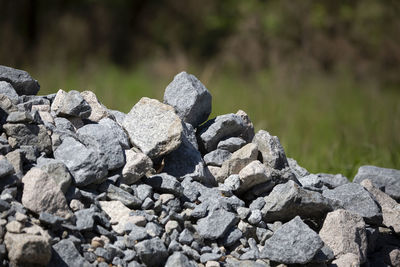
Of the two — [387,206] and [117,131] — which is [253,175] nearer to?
[117,131]

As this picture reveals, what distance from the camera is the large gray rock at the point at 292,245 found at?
1.88 m

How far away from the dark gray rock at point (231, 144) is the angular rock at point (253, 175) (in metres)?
0.22

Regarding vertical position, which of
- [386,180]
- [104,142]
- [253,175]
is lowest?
[104,142]

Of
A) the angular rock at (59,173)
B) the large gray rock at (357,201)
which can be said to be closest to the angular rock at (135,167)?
the angular rock at (59,173)

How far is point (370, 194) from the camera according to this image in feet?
7.99

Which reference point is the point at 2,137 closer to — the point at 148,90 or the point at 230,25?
the point at 148,90

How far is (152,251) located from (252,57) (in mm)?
9092

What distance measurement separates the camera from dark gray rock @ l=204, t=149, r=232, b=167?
7.87ft

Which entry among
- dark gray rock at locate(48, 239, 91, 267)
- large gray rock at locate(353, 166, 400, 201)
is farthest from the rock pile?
large gray rock at locate(353, 166, 400, 201)

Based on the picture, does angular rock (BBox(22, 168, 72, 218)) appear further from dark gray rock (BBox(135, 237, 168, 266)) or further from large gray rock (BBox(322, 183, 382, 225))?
large gray rock (BBox(322, 183, 382, 225))

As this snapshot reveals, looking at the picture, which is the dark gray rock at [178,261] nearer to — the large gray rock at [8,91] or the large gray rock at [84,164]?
the large gray rock at [84,164]

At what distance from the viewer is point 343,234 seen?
2086 mm

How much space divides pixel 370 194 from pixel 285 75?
634 cm

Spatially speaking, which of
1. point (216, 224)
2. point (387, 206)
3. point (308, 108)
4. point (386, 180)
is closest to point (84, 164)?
point (216, 224)
